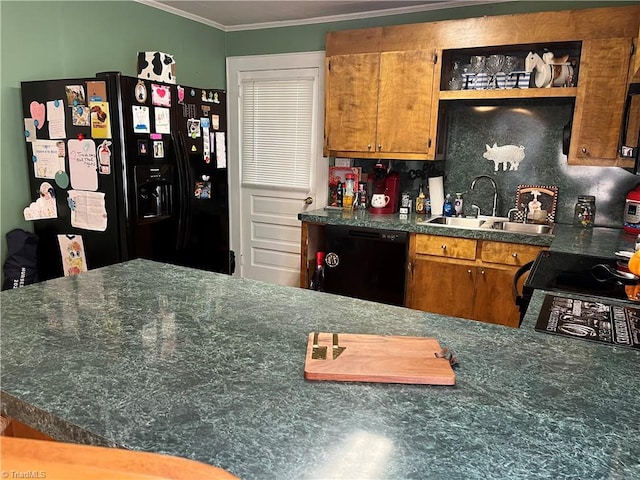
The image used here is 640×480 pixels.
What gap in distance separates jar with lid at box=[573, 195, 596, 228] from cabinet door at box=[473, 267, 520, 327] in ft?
2.27

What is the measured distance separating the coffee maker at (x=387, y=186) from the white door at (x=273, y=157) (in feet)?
1.73

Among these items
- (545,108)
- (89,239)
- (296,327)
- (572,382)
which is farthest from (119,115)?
(545,108)

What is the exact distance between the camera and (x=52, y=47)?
2967 millimetres

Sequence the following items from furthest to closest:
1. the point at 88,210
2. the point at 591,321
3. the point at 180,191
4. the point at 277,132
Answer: the point at 277,132, the point at 180,191, the point at 88,210, the point at 591,321

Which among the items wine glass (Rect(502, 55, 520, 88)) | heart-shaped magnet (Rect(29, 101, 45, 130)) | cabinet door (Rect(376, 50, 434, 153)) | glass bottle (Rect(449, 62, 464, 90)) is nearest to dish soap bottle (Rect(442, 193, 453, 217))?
cabinet door (Rect(376, 50, 434, 153))

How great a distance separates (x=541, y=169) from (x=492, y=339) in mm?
2450

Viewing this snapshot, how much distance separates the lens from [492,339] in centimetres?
122

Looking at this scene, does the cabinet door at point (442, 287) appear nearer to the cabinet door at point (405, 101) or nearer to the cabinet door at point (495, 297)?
the cabinet door at point (495, 297)

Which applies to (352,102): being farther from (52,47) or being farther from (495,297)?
(52,47)

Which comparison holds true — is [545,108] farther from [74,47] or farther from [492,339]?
[74,47]

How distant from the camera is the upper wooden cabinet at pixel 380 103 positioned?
3223mm

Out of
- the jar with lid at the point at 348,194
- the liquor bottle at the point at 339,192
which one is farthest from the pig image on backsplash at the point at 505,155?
the liquor bottle at the point at 339,192

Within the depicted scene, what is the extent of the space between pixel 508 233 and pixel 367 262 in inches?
36.2

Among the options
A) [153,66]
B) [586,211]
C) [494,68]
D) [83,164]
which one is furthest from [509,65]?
[83,164]
